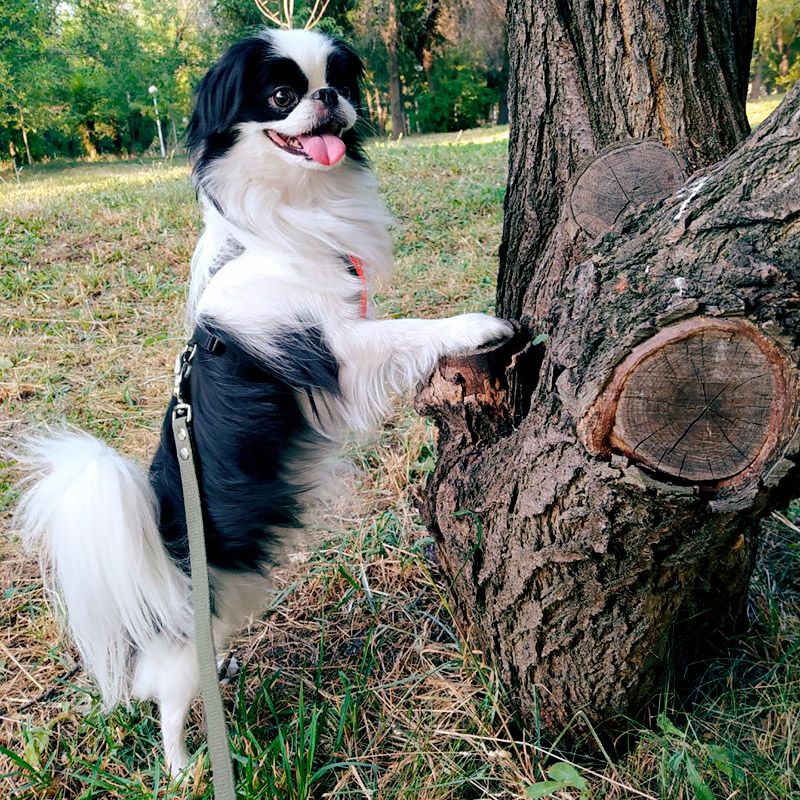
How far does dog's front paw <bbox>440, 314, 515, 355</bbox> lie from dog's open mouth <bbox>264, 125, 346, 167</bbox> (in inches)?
24.7

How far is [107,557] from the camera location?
1668mm

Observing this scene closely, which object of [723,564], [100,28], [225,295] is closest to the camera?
[723,564]

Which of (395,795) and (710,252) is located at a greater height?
(710,252)

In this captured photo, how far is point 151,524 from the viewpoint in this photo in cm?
174

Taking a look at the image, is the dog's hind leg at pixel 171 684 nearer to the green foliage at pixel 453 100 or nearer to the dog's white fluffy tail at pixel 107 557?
the dog's white fluffy tail at pixel 107 557

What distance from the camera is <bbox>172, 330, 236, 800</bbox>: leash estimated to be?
1.23 meters

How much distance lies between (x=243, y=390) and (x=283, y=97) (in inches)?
34.1

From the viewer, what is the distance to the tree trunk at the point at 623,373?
1156 millimetres

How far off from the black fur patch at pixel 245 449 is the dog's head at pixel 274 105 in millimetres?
560

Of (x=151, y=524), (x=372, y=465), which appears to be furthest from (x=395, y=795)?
(x=372, y=465)

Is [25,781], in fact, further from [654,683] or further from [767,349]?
[767,349]

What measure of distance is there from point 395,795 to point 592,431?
1.06m

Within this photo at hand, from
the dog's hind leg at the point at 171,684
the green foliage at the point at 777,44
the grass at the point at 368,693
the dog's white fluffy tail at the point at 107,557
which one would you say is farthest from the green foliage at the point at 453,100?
the dog's hind leg at the point at 171,684

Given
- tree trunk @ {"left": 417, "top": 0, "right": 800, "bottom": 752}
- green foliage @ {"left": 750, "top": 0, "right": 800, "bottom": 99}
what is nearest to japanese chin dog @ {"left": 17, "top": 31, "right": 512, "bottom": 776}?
tree trunk @ {"left": 417, "top": 0, "right": 800, "bottom": 752}
